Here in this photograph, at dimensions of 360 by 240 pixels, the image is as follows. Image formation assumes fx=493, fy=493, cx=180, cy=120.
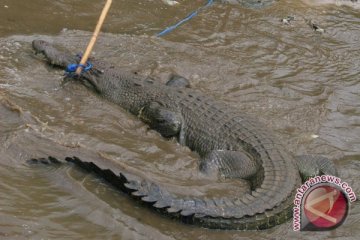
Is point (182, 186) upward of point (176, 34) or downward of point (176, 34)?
downward

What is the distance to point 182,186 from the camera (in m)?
4.43

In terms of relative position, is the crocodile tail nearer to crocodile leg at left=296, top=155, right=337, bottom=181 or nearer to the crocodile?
the crocodile

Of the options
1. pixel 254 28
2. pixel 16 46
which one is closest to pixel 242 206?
pixel 16 46

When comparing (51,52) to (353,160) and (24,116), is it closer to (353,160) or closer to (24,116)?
(24,116)

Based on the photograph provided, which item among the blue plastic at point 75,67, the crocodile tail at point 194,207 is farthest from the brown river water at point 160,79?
the blue plastic at point 75,67

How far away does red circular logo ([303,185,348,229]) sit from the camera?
4047mm

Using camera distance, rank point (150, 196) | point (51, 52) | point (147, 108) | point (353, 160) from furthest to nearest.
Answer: point (51, 52) < point (147, 108) < point (353, 160) < point (150, 196)

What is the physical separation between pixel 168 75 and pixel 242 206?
2.89 meters

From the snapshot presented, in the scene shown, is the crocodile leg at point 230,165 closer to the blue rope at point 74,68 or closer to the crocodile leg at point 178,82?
the crocodile leg at point 178,82

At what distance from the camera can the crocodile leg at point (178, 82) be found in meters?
6.11

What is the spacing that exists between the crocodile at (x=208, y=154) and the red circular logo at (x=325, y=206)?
0.62 feet

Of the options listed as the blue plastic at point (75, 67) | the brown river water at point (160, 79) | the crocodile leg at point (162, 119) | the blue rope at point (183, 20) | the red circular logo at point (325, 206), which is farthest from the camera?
the blue rope at point (183, 20)

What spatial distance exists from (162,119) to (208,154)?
73 cm

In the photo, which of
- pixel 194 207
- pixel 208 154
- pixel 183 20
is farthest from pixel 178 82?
pixel 194 207
